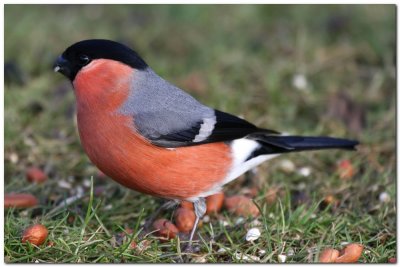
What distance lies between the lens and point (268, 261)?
12.3 feet

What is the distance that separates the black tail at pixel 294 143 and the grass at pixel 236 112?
268 millimetres

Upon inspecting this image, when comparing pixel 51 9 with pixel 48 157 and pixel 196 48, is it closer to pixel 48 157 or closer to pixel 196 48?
pixel 196 48

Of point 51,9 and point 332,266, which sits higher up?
point 51,9

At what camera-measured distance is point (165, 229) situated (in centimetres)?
405

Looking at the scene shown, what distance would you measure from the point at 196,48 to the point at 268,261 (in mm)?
3309

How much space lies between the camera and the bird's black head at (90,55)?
13.3 ft

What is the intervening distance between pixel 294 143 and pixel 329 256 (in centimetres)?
107

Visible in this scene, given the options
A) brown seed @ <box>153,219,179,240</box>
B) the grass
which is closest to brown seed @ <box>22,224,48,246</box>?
the grass

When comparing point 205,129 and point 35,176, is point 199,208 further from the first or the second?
point 35,176

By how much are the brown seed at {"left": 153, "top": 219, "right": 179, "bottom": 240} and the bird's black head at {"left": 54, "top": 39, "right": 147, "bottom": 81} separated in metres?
0.94

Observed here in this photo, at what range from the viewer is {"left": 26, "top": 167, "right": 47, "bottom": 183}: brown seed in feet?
15.1

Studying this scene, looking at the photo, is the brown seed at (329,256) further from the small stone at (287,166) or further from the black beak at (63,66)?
the black beak at (63,66)

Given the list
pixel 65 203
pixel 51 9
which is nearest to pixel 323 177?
pixel 65 203

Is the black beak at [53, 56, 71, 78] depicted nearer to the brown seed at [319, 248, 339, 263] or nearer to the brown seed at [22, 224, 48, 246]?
the brown seed at [22, 224, 48, 246]
